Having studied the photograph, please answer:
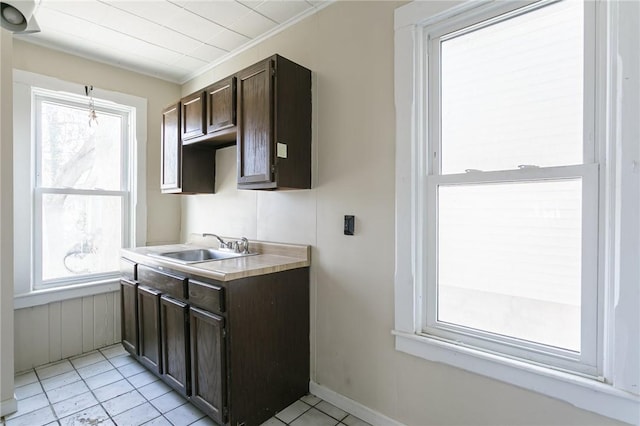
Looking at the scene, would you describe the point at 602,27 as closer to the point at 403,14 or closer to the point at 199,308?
the point at 403,14

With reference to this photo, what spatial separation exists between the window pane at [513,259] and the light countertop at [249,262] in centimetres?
94

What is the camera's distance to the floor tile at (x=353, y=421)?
1.83m

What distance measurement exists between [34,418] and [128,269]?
41.6 inches

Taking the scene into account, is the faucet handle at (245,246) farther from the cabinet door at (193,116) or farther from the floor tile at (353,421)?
the floor tile at (353,421)

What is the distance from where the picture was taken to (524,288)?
1422 millimetres

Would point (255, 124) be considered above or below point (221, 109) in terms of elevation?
below

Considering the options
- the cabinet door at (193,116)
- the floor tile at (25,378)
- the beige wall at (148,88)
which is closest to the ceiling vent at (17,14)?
the cabinet door at (193,116)

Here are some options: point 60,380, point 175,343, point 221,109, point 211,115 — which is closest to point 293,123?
point 221,109

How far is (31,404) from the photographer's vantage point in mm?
2033

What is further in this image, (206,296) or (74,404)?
(74,404)

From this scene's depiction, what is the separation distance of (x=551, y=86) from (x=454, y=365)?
1.35m

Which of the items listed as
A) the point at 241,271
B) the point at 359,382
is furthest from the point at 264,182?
the point at 359,382

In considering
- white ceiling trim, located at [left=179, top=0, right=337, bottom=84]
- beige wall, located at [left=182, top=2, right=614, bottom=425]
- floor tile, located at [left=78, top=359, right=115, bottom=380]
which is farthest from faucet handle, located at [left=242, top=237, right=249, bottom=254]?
white ceiling trim, located at [left=179, top=0, right=337, bottom=84]

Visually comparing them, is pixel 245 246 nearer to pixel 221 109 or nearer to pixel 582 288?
Result: pixel 221 109
